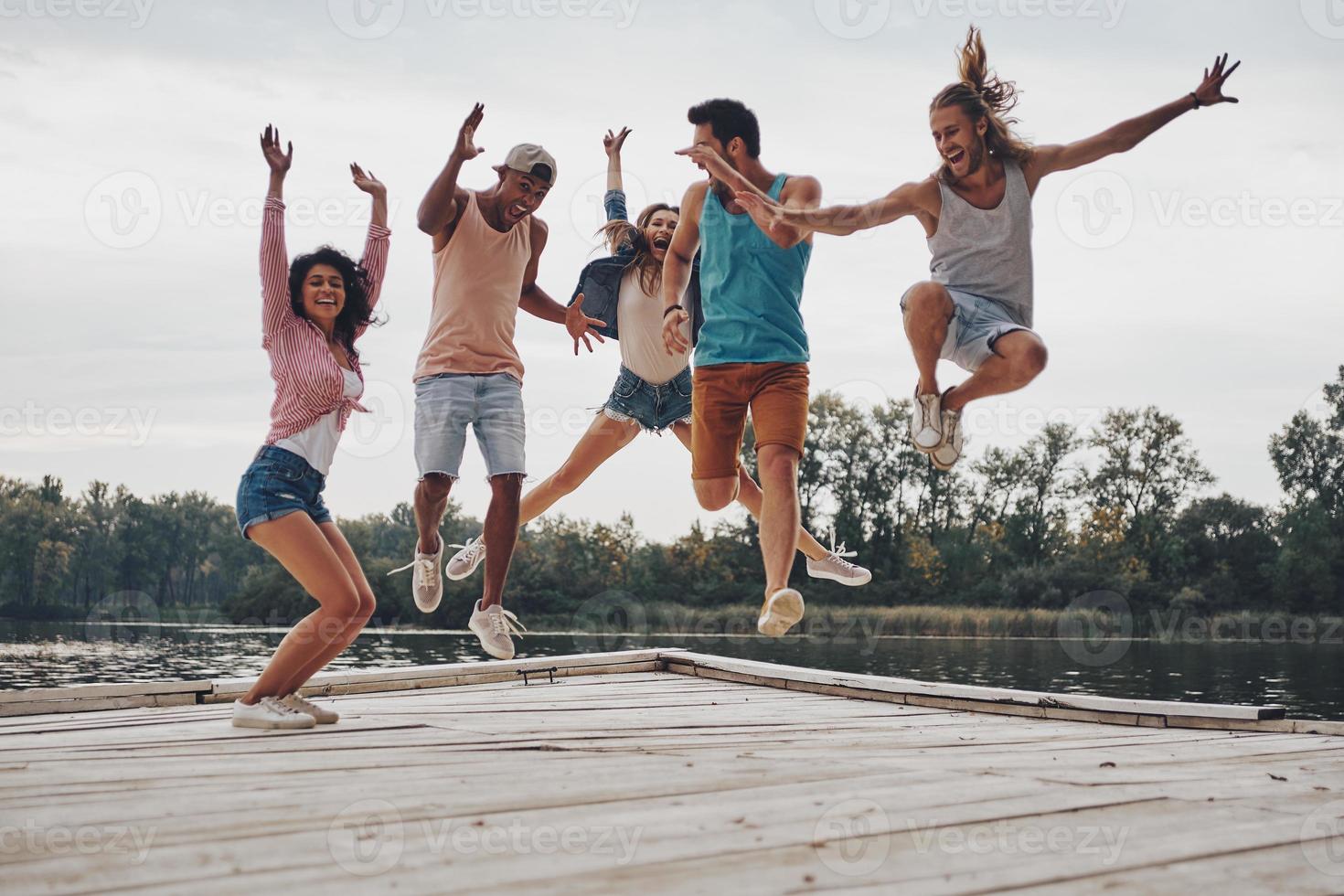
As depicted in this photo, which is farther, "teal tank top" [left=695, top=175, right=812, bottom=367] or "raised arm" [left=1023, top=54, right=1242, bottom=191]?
"teal tank top" [left=695, top=175, right=812, bottom=367]

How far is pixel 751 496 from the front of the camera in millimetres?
6602

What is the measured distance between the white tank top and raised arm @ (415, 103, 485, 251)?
1.52m

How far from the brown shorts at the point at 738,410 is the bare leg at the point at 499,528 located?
0.96 m

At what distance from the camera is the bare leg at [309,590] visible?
15.4 feet

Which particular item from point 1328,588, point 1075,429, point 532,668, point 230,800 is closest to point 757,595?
point 1075,429

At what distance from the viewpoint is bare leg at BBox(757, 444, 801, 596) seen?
5.68 m

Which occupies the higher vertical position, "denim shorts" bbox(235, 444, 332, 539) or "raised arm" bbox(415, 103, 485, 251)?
"raised arm" bbox(415, 103, 485, 251)

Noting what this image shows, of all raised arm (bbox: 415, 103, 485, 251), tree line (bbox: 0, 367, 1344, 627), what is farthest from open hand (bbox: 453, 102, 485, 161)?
tree line (bbox: 0, 367, 1344, 627)

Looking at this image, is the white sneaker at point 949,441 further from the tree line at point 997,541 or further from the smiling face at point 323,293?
the tree line at point 997,541

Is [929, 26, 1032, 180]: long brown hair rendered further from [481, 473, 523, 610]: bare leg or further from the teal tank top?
[481, 473, 523, 610]: bare leg

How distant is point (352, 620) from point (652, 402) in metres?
2.55

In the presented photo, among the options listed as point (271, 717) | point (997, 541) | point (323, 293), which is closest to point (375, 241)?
point (323, 293)

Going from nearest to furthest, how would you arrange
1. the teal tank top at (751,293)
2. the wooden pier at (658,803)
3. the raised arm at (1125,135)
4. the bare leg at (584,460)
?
the wooden pier at (658,803)
the raised arm at (1125,135)
the teal tank top at (751,293)
the bare leg at (584,460)

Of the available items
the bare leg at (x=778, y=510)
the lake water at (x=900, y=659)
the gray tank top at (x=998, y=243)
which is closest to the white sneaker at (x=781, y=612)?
the bare leg at (x=778, y=510)
